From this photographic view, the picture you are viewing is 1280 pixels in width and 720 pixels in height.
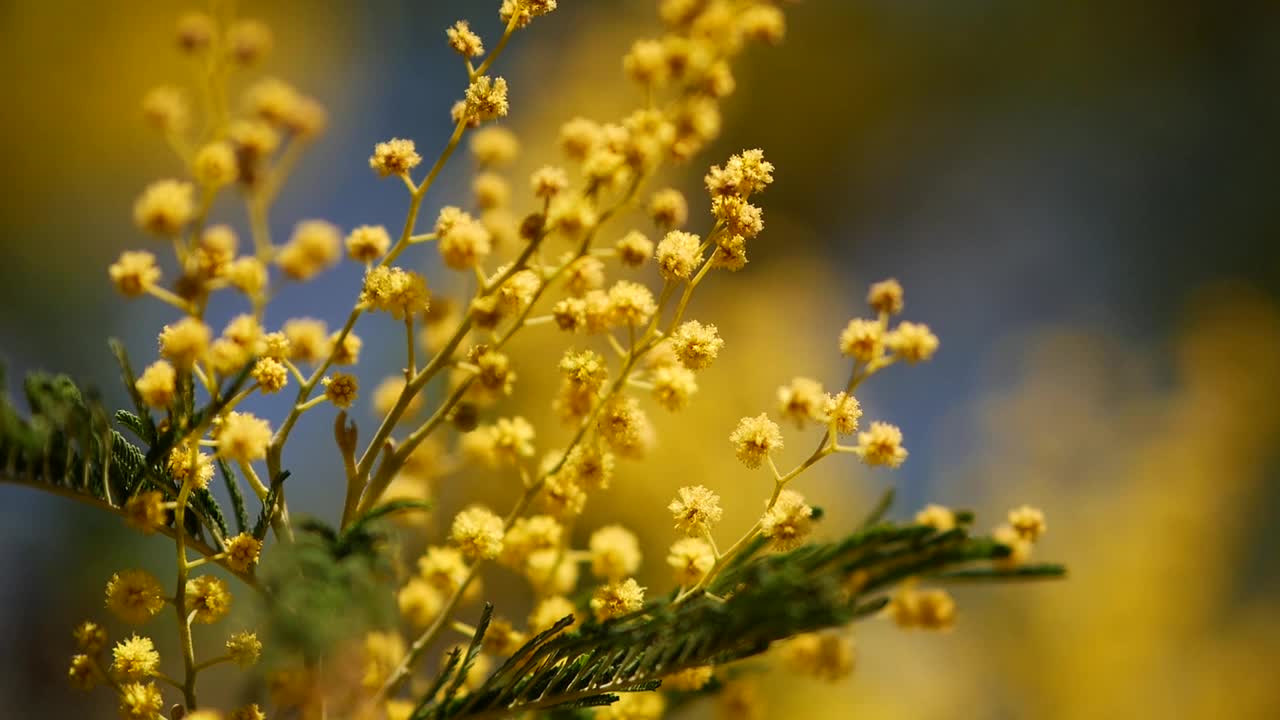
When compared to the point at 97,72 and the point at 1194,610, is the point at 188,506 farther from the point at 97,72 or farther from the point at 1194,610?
the point at 97,72

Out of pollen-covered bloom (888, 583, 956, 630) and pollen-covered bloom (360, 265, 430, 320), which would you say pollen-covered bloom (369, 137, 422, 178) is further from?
pollen-covered bloom (888, 583, 956, 630)

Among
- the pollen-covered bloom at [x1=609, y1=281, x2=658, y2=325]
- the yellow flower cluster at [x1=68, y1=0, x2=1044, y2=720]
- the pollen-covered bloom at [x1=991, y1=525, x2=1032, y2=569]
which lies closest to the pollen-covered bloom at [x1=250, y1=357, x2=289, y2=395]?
the yellow flower cluster at [x1=68, y1=0, x2=1044, y2=720]

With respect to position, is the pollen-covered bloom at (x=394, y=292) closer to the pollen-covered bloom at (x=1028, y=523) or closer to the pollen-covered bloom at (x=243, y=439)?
the pollen-covered bloom at (x=243, y=439)

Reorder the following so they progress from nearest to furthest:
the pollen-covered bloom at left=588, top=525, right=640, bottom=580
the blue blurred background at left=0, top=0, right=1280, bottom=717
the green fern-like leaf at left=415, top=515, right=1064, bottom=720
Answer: the green fern-like leaf at left=415, top=515, right=1064, bottom=720 → the pollen-covered bloom at left=588, top=525, right=640, bottom=580 → the blue blurred background at left=0, top=0, right=1280, bottom=717

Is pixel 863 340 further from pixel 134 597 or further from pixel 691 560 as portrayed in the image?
pixel 134 597

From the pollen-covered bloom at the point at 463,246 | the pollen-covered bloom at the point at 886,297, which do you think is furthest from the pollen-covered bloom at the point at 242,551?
the pollen-covered bloom at the point at 886,297

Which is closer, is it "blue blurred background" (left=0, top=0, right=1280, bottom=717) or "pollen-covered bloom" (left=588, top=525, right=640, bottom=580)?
"pollen-covered bloom" (left=588, top=525, right=640, bottom=580)

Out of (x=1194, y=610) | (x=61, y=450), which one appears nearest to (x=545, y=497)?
(x=61, y=450)
